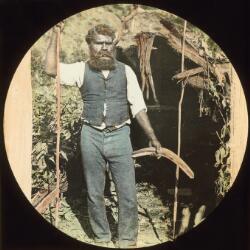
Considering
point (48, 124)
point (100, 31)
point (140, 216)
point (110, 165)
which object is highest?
point (100, 31)

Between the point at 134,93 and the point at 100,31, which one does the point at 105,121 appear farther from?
the point at 100,31

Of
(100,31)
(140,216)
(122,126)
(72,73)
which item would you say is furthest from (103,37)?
(140,216)

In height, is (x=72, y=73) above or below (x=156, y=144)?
above

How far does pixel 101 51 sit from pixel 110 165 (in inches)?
11.2

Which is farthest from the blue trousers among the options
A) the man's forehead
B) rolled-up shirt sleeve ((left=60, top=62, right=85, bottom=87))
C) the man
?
the man's forehead

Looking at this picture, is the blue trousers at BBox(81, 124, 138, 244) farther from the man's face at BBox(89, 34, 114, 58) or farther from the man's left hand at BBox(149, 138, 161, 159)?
the man's face at BBox(89, 34, 114, 58)

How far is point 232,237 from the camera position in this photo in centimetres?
119

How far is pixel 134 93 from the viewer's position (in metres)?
1.15

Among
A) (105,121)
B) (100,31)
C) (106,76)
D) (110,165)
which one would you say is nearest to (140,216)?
(110,165)

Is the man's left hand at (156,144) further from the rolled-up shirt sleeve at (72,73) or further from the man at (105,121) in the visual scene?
the rolled-up shirt sleeve at (72,73)

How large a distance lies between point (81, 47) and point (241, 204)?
57cm

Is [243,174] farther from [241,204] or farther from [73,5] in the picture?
[73,5]

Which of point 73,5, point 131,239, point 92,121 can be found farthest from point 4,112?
point 131,239

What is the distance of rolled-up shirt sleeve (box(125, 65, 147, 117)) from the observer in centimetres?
115
